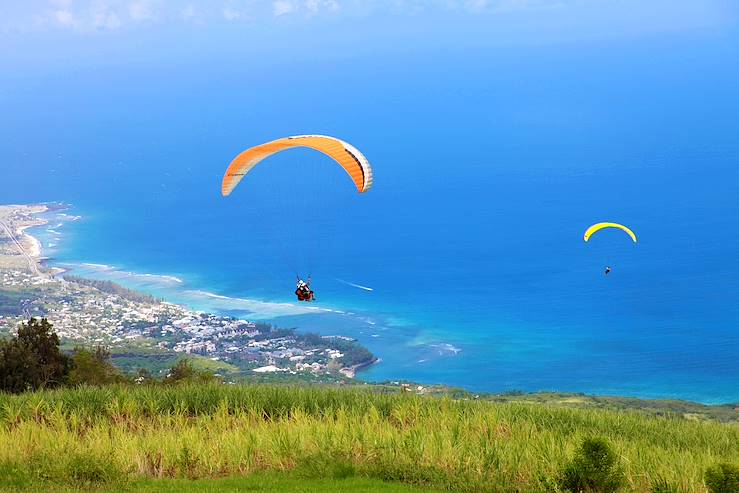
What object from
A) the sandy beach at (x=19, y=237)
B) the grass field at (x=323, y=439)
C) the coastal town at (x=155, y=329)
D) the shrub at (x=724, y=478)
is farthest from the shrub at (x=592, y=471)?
the sandy beach at (x=19, y=237)

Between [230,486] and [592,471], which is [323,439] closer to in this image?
[230,486]

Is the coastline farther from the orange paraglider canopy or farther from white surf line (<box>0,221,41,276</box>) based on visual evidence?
the orange paraglider canopy

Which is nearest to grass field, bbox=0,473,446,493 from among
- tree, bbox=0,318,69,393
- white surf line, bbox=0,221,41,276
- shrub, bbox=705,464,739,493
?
shrub, bbox=705,464,739,493

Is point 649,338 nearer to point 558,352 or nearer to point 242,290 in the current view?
point 558,352

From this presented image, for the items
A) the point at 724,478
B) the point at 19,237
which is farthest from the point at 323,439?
the point at 19,237

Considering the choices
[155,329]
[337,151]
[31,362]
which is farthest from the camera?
[155,329]

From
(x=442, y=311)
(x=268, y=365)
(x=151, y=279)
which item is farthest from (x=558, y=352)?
(x=151, y=279)
